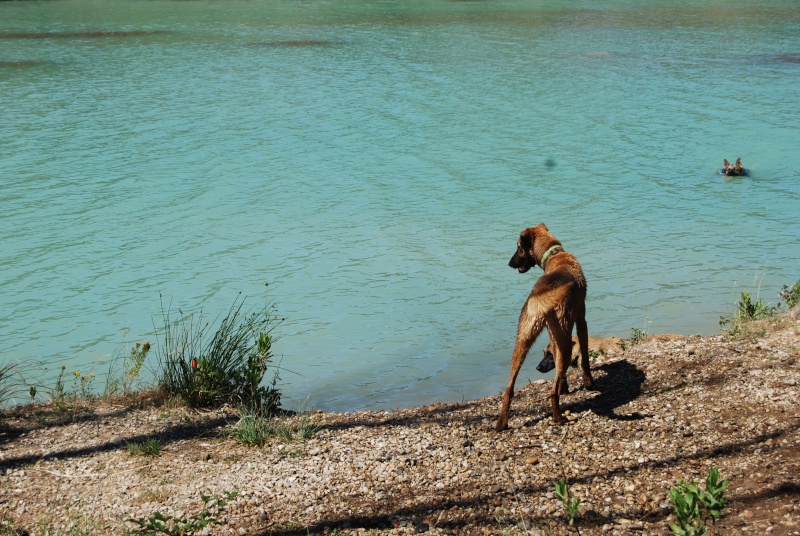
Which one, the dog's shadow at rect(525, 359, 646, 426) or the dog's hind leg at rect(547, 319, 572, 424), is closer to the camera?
the dog's hind leg at rect(547, 319, 572, 424)

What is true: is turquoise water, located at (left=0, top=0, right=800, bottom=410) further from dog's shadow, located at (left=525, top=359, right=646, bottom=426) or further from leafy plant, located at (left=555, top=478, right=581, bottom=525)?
leafy plant, located at (left=555, top=478, right=581, bottom=525)

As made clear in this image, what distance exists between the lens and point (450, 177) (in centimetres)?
1542

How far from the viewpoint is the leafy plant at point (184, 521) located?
4148 mm

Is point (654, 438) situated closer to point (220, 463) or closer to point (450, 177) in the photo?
point (220, 463)

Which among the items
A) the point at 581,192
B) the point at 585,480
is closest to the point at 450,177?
the point at 581,192

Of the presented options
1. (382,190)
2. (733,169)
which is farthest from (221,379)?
(733,169)

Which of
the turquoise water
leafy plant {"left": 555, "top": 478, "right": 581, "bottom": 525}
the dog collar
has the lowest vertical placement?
the turquoise water

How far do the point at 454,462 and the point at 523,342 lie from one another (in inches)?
35.7

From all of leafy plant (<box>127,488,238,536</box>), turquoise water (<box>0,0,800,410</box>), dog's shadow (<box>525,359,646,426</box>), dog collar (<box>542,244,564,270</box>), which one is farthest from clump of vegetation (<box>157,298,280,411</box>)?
dog collar (<box>542,244,564,270</box>)

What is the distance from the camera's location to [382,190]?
14.7m

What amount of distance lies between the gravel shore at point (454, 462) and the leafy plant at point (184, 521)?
0.05m

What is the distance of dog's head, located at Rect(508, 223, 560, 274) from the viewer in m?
6.52

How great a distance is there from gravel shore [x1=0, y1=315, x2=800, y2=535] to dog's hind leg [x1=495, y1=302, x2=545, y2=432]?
13 cm

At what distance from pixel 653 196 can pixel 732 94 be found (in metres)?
8.71
